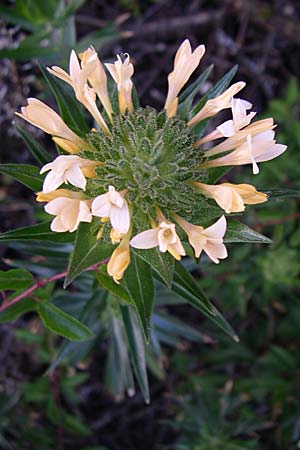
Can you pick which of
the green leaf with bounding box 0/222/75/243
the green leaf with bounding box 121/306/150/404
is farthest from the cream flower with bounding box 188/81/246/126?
the green leaf with bounding box 121/306/150/404

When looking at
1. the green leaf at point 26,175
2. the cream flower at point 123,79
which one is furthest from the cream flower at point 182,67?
the green leaf at point 26,175

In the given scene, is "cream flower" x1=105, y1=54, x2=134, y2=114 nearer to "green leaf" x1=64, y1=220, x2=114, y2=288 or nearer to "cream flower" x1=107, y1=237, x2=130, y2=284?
"green leaf" x1=64, y1=220, x2=114, y2=288

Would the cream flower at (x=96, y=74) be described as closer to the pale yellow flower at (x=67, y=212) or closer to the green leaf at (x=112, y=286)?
the pale yellow flower at (x=67, y=212)

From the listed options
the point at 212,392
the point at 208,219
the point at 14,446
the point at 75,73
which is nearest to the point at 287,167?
the point at 212,392

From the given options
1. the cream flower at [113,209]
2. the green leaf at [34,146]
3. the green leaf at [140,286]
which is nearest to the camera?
the cream flower at [113,209]

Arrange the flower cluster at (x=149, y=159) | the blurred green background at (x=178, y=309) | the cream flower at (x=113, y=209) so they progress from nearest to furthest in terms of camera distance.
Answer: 1. the cream flower at (x=113, y=209)
2. the flower cluster at (x=149, y=159)
3. the blurred green background at (x=178, y=309)

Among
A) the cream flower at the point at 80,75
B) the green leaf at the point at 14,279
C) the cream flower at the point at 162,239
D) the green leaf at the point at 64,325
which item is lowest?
the green leaf at the point at 64,325

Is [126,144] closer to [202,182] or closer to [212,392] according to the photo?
[202,182]
